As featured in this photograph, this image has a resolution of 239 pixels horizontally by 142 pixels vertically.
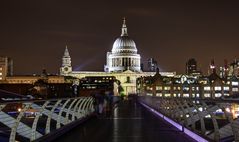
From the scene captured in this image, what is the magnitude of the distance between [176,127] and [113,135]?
3.96m

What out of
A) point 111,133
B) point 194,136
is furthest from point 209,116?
point 111,133

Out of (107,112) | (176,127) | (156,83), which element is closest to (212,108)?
(176,127)

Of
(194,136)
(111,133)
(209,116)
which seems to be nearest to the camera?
(194,136)

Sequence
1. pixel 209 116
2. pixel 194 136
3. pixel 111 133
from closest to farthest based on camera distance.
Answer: pixel 194 136
pixel 209 116
pixel 111 133

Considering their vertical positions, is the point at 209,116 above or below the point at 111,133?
above

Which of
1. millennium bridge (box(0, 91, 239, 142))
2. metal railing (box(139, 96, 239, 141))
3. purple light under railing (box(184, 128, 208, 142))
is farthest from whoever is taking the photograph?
purple light under railing (box(184, 128, 208, 142))

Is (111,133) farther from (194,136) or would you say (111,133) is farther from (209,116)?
(209,116)

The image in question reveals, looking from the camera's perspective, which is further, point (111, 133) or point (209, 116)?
point (111, 133)

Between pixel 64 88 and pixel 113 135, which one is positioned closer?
pixel 113 135

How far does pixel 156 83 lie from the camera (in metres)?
198

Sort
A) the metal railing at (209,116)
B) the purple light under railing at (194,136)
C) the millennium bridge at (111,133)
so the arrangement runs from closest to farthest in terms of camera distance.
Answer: the metal railing at (209,116)
the millennium bridge at (111,133)
the purple light under railing at (194,136)

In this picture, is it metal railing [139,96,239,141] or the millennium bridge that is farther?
the millennium bridge

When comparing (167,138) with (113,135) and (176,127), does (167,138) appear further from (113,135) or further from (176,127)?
(176,127)

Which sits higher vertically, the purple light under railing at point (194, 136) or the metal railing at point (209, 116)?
the metal railing at point (209, 116)
